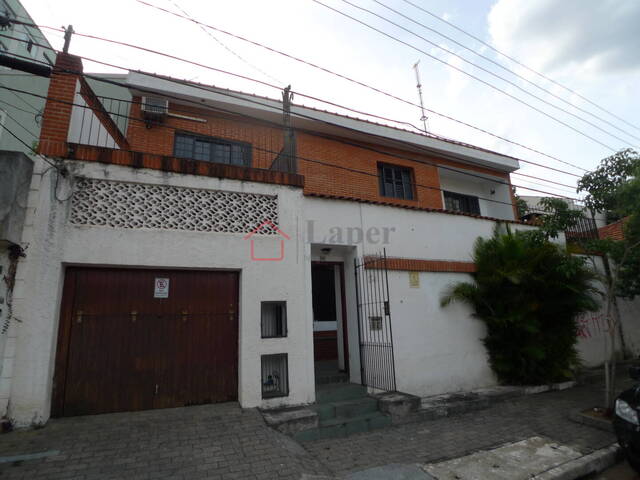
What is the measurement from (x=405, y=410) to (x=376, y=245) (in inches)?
118

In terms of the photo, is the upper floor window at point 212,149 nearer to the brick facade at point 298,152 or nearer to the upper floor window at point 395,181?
the brick facade at point 298,152

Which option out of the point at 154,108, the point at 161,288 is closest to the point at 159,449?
the point at 161,288

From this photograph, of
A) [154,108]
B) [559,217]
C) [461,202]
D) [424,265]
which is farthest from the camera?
[461,202]

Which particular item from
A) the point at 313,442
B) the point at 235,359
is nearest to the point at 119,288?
the point at 235,359

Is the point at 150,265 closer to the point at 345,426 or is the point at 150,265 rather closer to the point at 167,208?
the point at 167,208

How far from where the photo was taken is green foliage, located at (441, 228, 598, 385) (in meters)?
7.14

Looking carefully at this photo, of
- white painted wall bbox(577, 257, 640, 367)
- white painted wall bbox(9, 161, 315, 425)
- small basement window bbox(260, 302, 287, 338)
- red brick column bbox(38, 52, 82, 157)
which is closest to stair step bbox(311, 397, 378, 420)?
white painted wall bbox(9, 161, 315, 425)

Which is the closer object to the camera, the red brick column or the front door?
the red brick column

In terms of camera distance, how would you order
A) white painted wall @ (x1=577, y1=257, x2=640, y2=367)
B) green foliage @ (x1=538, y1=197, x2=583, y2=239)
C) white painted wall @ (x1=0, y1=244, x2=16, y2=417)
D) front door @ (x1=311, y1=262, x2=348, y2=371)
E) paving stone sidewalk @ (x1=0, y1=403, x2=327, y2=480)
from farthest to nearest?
white painted wall @ (x1=577, y1=257, x2=640, y2=367)
front door @ (x1=311, y1=262, x2=348, y2=371)
green foliage @ (x1=538, y1=197, x2=583, y2=239)
white painted wall @ (x1=0, y1=244, x2=16, y2=417)
paving stone sidewalk @ (x1=0, y1=403, x2=327, y2=480)

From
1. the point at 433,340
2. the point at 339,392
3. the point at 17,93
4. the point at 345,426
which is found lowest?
the point at 345,426

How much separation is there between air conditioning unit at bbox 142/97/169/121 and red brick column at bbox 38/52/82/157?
2262mm

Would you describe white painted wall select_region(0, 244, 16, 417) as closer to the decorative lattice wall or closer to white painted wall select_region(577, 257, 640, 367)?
the decorative lattice wall

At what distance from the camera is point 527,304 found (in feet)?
23.5

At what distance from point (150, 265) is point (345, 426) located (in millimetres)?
3696
